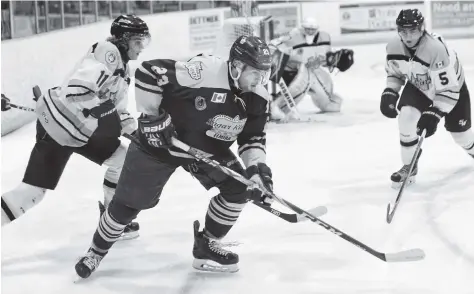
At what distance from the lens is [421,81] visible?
13.6ft

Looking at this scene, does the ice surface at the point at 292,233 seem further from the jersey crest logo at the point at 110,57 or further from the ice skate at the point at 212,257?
the jersey crest logo at the point at 110,57

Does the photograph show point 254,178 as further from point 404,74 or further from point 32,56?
point 32,56

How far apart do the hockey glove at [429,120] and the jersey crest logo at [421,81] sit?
20 centimetres

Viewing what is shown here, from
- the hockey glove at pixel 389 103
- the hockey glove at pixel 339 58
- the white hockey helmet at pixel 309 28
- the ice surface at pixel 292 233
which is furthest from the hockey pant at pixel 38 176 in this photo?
the hockey glove at pixel 339 58

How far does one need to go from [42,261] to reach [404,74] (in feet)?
7.17

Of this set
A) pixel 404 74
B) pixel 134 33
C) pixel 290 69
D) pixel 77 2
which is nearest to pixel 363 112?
pixel 290 69

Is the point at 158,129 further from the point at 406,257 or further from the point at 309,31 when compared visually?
the point at 309,31

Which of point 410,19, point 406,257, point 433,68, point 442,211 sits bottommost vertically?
point 442,211

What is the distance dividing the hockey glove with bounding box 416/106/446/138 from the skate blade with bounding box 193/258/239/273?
146 centimetres

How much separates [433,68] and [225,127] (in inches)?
67.3

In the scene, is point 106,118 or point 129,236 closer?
point 106,118

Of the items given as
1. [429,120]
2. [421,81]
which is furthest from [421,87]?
[429,120]

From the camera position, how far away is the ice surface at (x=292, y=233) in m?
2.84

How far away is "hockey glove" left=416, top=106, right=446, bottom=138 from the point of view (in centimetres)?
392
